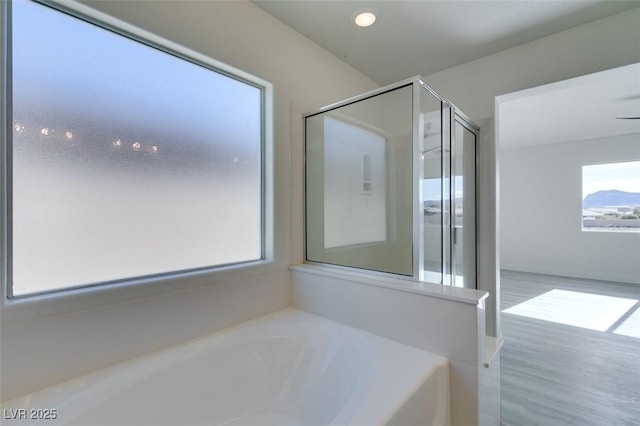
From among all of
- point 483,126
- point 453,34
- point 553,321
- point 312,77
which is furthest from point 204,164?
point 553,321

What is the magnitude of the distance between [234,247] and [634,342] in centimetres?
385

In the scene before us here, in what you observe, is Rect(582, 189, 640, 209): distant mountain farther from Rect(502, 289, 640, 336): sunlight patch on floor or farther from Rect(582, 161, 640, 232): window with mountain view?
Rect(502, 289, 640, 336): sunlight patch on floor

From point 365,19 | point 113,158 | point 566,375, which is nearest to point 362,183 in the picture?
point 365,19

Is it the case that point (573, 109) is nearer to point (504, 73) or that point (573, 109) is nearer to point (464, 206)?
point (504, 73)

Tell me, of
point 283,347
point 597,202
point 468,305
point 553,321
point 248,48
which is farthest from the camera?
point 597,202

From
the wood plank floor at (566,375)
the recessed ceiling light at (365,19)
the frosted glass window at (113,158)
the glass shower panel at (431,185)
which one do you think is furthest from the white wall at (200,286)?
the wood plank floor at (566,375)

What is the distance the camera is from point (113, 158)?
138 centimetres

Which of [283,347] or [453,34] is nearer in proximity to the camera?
[283,347]

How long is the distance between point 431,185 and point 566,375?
72.9 inches

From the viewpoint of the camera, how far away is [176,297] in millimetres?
1518

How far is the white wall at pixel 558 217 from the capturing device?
493 centimetres

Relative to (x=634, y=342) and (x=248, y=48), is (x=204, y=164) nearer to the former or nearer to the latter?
(x=248, y=48)

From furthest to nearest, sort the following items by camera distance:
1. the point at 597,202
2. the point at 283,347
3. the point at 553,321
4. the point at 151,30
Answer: the point at 597,202
the point at 553,321
the point at 283,347
the point at 151,30

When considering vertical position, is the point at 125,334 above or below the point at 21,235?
below
